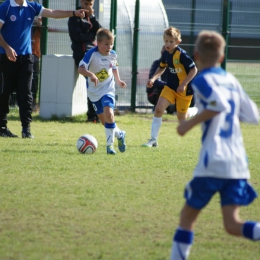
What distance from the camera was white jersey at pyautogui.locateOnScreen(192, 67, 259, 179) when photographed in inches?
158

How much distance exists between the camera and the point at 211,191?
408 centimetres

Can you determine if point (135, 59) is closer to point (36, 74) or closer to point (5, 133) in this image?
point (36, 74)

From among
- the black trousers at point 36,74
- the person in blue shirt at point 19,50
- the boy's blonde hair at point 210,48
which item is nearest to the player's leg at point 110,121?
the person in blue shirt at point 19,50

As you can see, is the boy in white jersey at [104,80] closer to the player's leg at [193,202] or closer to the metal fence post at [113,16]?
the player's leg at [193,202]

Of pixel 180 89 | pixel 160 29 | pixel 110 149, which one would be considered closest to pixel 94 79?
pixel 110 149

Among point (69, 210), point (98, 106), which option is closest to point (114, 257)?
point (69, 210)

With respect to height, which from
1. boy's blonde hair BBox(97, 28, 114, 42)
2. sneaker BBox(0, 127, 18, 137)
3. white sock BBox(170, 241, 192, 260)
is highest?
boy's blonde hair BBox(97, 28, 114, 42)

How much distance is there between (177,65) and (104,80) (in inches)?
48.5

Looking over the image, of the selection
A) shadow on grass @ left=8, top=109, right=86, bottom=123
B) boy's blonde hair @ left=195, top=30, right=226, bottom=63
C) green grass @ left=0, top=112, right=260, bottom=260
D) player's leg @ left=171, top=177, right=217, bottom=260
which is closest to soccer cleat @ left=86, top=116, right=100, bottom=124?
shadow on grass @ left=8, top=109, right=86, bottom=123

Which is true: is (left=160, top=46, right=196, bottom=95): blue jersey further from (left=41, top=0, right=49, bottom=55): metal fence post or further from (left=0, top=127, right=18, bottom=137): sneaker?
(left=41, top=0, right=49, bottom=55): metal fence post

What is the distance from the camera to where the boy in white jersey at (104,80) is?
902 cm

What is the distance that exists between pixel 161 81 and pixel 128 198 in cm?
837

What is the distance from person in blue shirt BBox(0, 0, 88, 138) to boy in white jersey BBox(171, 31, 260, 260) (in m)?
6.32

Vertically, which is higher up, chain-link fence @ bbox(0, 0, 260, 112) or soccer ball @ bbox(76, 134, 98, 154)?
chain-link fence @ bbox(0, 0, 260, 112)
